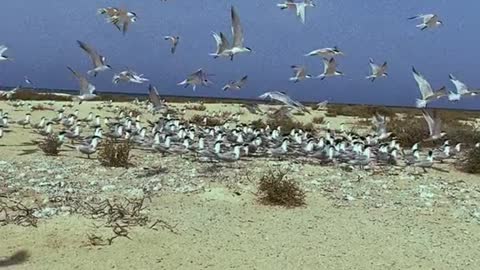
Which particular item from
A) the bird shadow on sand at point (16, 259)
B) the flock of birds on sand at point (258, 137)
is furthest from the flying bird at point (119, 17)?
the bird shadow on sand at point (16, 259)

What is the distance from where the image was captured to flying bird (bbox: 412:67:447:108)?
12.5 m

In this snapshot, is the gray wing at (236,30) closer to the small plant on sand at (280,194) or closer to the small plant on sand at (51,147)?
the small plant on sand at (280,194)

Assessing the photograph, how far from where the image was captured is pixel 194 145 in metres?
13.8

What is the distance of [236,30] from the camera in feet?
36.0

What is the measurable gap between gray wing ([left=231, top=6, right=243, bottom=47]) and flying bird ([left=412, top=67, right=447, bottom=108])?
3482mm

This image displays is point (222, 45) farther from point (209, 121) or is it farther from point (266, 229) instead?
point (209, 121)

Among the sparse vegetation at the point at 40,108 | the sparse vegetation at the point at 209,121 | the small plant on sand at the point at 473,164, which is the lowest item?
the sparse vegetation at the point at 209,121

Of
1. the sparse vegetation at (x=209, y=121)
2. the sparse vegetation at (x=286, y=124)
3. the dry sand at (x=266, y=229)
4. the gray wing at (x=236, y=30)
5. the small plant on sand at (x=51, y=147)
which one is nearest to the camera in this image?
the dry sand at (x=266, y=229)

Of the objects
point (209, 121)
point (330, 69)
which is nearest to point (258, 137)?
point (330, 69)

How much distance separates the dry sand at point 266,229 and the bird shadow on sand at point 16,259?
0.04 m

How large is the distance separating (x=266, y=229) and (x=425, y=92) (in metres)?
5.99

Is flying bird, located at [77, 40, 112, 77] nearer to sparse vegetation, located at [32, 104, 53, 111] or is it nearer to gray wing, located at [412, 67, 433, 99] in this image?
gray wing, located at [412, 67, 433, 99]

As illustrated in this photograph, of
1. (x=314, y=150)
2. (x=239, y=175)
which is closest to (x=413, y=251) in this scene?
(x=239, y=175)

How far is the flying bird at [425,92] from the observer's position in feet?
41.1
